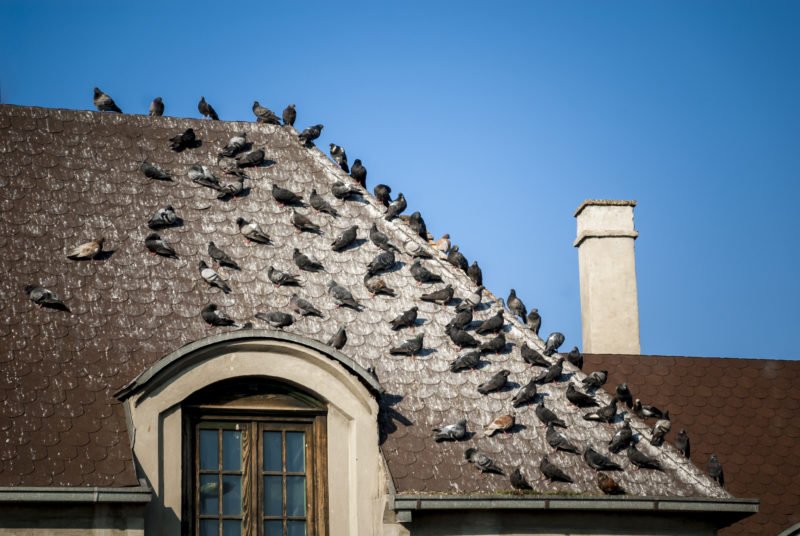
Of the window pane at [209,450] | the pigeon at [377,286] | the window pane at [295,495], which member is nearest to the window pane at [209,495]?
the window pane at [209,450]

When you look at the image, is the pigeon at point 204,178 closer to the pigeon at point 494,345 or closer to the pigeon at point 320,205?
the pigeon at point 320,205

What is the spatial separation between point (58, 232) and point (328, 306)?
3.32 m

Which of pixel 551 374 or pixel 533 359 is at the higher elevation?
pixel 533 359

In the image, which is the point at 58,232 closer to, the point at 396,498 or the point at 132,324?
the point at 132,324

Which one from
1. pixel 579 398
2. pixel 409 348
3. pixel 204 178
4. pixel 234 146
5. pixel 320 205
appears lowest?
pixel 579 398

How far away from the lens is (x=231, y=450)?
19.4m

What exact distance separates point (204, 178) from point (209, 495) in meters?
5.14

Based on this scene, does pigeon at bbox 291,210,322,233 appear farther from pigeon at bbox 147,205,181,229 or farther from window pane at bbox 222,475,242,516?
window pane at bbox 222,475,242,516

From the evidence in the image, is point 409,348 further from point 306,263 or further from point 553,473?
point 553,473

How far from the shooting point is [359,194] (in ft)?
77.8

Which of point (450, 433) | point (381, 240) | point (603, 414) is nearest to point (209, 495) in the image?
point (450, 433)

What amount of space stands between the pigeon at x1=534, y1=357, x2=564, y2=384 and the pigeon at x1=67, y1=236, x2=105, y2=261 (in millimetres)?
5351

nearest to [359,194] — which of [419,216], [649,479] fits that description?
[419,216]

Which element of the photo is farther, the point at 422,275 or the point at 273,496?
the point at 422,275
